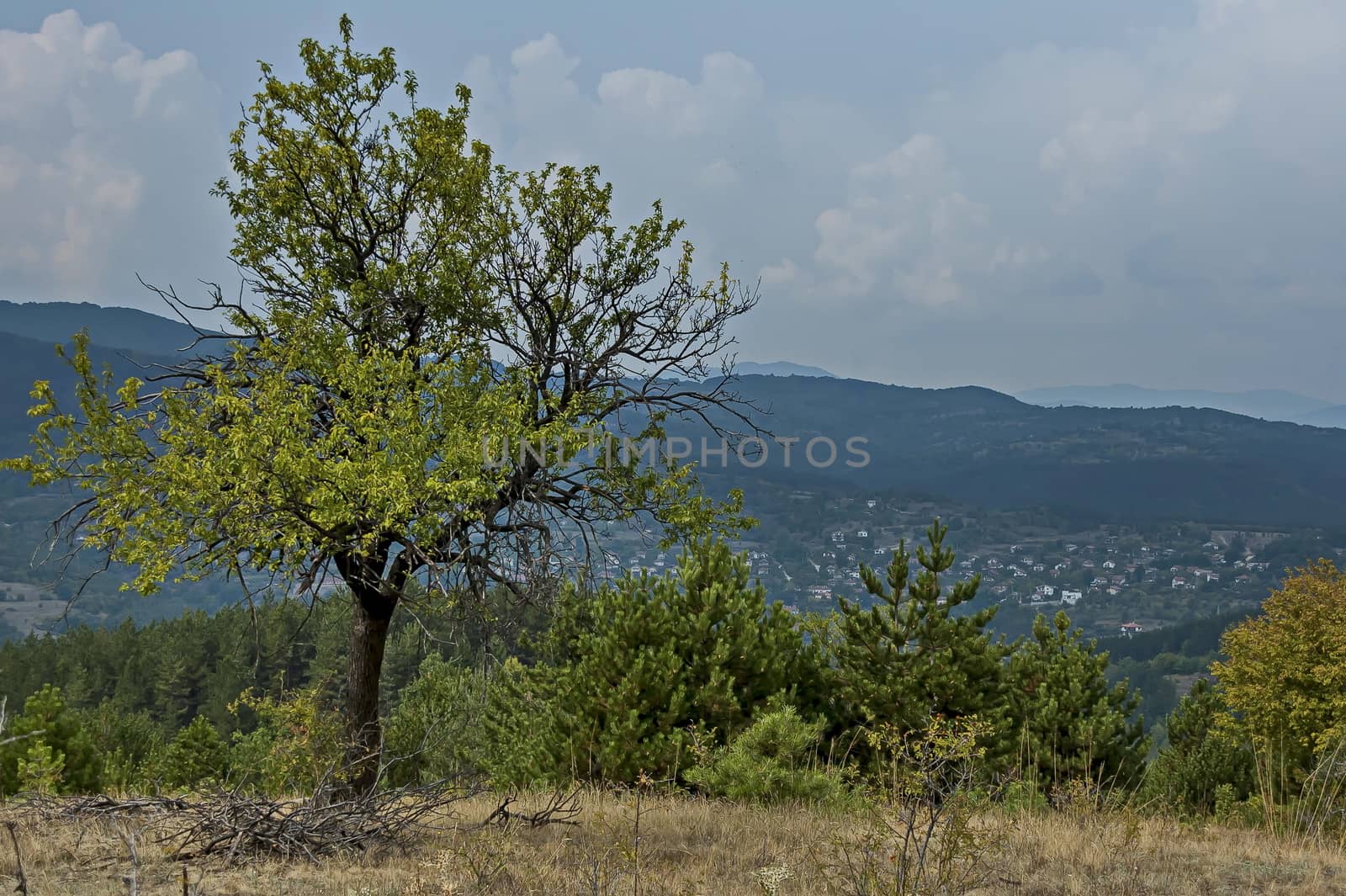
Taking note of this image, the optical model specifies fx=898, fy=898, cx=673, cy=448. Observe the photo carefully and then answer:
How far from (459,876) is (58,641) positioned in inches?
4361

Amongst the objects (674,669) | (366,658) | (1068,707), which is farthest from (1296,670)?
(366,658)

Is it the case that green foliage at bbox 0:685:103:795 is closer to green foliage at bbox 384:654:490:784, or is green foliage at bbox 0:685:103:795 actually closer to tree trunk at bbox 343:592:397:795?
green foliage at bbox 384:654:490:784

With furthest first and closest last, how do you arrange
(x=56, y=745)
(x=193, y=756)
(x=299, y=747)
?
(x=193, y=756) → (x=56, y=745) → (x=299, y=747)

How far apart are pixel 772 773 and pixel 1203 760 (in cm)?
2686

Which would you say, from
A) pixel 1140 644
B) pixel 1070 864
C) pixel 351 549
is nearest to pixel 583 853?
pixel 1070 864

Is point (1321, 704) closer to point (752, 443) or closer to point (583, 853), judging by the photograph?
point (752, 443)

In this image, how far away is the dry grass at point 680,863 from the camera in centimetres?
619

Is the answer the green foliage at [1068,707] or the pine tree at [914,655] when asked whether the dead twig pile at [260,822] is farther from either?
the green foliage at [1068,707]

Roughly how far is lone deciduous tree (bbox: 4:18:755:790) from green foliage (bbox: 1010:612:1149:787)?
881 cm

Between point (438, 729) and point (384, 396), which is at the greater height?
point (384, 396)

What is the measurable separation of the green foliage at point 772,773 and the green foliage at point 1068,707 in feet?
28.0

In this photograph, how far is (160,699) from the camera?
267 ft

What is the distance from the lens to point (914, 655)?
16.0 m

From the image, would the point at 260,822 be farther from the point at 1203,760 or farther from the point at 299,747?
the point at 1203,760
